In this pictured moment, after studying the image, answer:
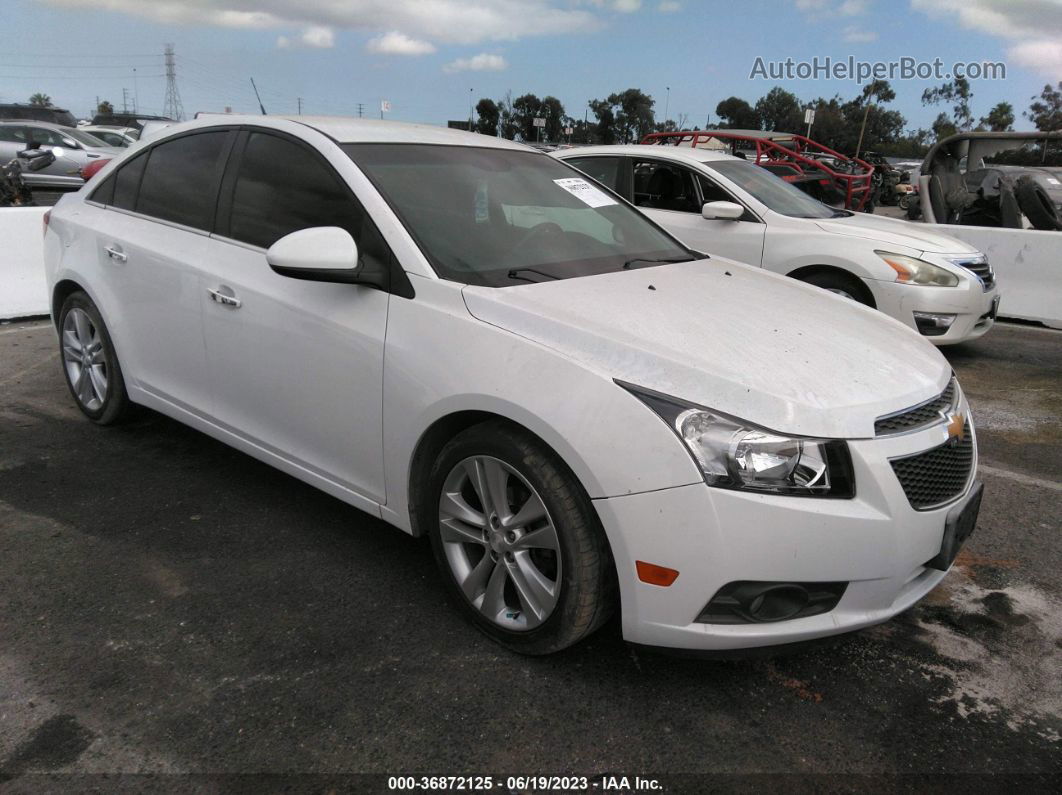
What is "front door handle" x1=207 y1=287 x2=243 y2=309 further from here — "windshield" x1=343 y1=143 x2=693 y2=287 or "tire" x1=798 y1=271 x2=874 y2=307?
"tire" x1=798 y1=271 x2=874 y2=307

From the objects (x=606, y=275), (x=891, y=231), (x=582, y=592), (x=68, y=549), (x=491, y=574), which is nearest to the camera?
(x=582, y=592)

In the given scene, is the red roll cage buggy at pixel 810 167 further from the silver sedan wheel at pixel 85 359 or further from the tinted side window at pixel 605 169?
the silver sedan wheel at pixel 85 359

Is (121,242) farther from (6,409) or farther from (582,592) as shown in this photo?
(582,592)

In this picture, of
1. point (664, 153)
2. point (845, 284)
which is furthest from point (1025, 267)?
point (664, 153)

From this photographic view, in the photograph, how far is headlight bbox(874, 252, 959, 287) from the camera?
6191 millimetres

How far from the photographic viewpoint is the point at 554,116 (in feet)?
246

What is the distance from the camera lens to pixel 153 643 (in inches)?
106

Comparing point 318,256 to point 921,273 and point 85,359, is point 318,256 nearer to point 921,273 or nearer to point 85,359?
point 85,359

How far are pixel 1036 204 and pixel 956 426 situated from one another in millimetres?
7806

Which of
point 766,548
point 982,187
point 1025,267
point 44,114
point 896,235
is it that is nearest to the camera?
point 766,548

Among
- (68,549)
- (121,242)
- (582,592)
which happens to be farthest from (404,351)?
(121,242)

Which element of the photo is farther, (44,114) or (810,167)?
(44,114)

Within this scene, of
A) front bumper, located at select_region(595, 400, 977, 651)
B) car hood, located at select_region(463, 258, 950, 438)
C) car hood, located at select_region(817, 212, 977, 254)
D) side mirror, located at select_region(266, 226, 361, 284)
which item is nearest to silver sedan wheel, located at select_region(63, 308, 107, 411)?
side mirror, located at select_region(266, 226, 361, 284)

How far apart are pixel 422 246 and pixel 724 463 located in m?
1.30
